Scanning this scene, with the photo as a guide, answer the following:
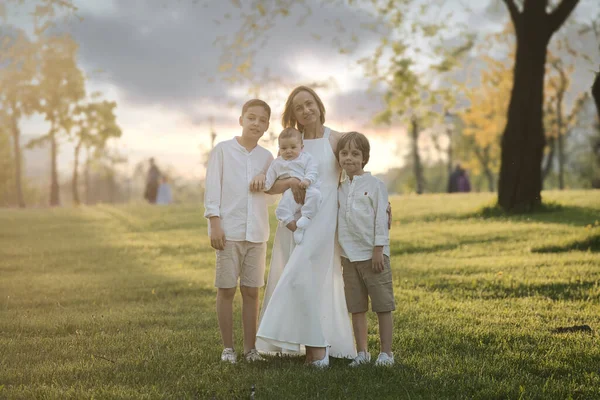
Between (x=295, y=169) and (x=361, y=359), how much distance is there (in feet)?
5.75

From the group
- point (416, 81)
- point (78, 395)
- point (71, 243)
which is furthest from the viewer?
point (416, 81)

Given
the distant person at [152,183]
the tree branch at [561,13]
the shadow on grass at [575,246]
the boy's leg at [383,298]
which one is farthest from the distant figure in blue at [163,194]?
the boy's leg at [383,298]

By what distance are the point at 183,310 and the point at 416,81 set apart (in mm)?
16328

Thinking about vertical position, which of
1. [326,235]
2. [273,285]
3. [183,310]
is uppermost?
[326,235]

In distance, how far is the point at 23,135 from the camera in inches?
1772

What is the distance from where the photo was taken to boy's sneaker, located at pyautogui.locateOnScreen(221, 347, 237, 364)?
579 centimetres

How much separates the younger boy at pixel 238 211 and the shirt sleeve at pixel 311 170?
0.40 meters

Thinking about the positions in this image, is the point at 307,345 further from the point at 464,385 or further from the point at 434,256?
the point at 434,256

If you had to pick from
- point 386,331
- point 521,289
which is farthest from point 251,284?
point 521,289

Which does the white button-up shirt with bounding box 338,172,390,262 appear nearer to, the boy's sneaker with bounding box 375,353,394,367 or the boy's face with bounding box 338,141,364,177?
the boy's face with bounding box 338,141,364,177

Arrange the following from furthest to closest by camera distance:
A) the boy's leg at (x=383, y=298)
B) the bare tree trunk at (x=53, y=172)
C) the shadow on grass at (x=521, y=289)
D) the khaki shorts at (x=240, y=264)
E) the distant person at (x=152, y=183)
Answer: the bare tree trunk at (x=53, y=172)
the distant person at (x=152, y=183)
the shadow on grass at (x=521, y=289)
the khaki shorts at (x=240, y=264)
the boy's leg at (x=383, y=298)

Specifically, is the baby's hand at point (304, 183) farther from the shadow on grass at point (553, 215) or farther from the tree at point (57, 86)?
the tree at point (57, 86)

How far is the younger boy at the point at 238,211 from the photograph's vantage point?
576 centimetres

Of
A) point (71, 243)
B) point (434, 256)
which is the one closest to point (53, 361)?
point (434, 256)
